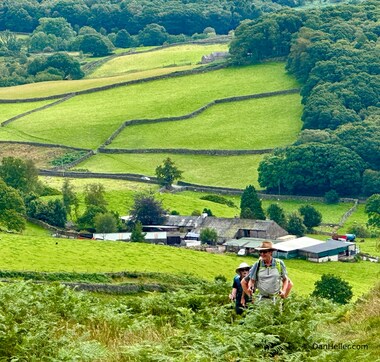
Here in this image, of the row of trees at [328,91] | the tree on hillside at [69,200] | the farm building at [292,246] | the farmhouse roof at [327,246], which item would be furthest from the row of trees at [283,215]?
the row of trees at [328,91]

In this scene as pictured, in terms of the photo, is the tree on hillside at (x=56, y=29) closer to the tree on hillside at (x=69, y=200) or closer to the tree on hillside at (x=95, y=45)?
the tree on hillside at (x=95, y=45)

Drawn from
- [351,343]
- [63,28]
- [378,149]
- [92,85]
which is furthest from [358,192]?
[63,28]

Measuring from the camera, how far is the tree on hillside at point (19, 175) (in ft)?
293

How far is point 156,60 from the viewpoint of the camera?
157875 millimetres

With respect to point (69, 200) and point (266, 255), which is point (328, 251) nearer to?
point (69, 200)

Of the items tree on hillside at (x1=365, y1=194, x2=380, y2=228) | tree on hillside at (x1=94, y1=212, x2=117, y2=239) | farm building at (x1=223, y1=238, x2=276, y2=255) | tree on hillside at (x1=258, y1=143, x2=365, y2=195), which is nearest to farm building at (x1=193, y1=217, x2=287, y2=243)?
farm building at (x1=223, y1=238, x2=276, y2=255)

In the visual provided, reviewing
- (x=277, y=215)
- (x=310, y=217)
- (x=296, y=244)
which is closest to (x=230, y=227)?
(x=277, y=215)

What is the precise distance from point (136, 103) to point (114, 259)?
74032 millimetres

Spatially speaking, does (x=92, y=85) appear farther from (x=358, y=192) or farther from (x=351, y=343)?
(x=351, y=343)

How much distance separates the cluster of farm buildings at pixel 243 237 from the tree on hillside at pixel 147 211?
0.51 metres

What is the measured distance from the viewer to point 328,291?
50375 mm

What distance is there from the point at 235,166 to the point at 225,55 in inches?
1820

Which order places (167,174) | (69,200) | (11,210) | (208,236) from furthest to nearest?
(167,174)
(69,200)
(208,236)
(11,210)

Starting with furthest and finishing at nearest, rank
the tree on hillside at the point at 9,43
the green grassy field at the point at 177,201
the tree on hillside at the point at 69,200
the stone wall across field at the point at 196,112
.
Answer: the tree on hillside at the point at 9,43 < the stone wall across field at the point at 196,112 < the green grassy field at the point at 177,201 < the tree on hillside at the point at 69,200
